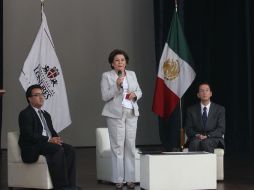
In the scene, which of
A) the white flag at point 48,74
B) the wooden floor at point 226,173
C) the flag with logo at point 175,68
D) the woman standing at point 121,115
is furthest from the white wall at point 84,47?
the woman standing at point 121,115

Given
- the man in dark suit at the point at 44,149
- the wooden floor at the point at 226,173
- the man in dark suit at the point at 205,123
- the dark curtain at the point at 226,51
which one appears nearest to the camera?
the man in dark suit at the point at 44,149

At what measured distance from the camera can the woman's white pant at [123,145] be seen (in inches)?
237

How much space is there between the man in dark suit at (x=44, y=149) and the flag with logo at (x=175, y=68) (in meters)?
2.77

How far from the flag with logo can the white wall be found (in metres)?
2.22

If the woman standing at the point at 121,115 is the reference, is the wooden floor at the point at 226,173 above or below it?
below

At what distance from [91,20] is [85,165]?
3124 mm

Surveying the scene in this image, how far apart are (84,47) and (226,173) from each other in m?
4.10

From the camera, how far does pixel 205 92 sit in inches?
261

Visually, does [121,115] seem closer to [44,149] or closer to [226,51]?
[44,149]

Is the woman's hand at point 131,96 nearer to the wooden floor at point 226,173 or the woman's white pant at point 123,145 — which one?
the woman's white pant at point 123,145

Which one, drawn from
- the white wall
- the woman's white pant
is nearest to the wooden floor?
the woman's white pant

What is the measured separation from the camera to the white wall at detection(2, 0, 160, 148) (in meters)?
10.1

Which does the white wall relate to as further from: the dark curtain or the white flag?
the white flag

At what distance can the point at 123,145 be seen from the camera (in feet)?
20.0
